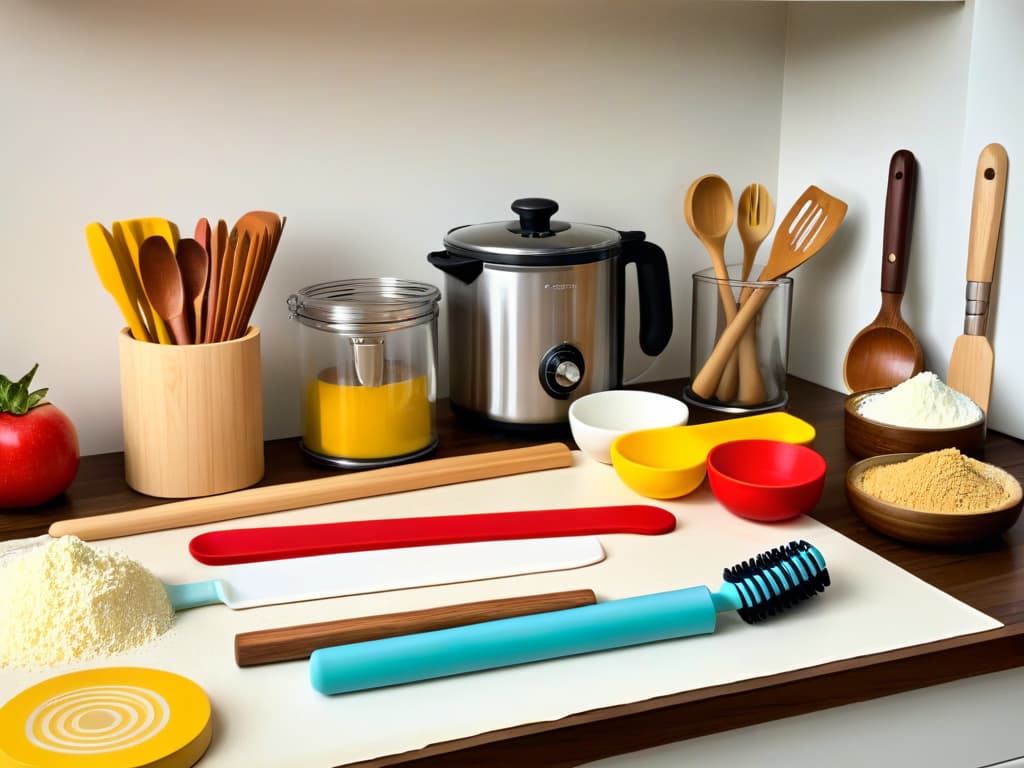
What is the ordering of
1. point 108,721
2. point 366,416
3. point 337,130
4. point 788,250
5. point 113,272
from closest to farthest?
point 108,721 < point 113,272 < point 366,416 < point 337,130 < point 788,250

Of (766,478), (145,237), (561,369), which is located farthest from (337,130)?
(766,478)

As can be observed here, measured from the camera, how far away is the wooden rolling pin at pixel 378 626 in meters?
0.74

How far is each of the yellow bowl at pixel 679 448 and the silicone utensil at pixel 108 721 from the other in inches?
18.5

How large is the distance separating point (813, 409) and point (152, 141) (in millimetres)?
824

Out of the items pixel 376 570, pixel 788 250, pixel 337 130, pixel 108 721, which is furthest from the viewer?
pixel 788 250

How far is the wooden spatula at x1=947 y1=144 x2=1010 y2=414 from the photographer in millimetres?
1119

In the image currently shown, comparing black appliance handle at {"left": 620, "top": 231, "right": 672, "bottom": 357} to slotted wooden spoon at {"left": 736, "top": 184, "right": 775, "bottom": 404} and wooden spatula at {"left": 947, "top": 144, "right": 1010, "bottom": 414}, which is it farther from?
wooden spatula at {"left": 947, "top": 144, "right": 1010, "bottom": 414}

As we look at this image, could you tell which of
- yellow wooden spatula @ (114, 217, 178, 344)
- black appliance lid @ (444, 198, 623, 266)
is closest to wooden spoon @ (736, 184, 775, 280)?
black appliance lid @ (444, 198, 623, 266)

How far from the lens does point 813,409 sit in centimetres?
130

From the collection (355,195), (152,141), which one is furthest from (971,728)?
(152,141)

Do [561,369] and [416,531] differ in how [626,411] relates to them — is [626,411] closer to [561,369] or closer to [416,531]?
[561,369]

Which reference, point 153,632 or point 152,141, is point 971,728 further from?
point 152,141

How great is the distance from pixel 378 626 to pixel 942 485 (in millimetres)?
508

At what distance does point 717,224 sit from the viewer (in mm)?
1331
